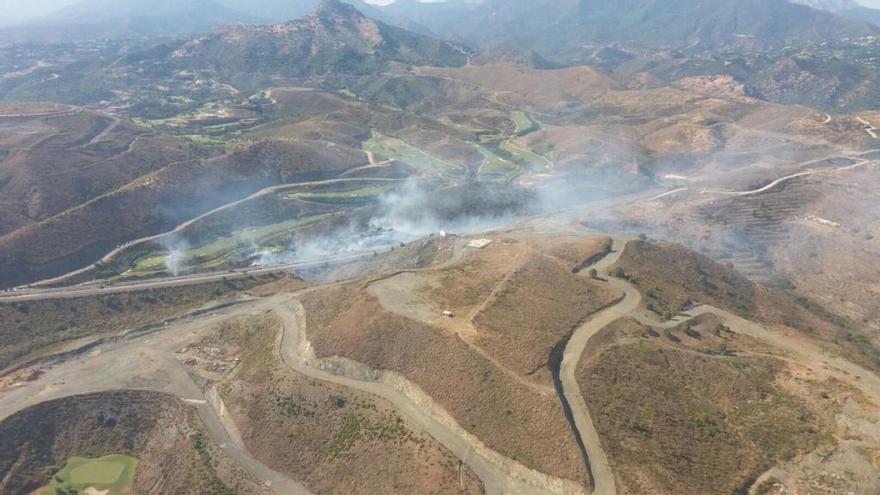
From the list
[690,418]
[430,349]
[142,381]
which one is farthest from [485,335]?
[142,381]

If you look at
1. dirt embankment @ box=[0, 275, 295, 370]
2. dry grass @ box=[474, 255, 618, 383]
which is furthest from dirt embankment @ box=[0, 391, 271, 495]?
dry grass @ box=[474, 255, 618, 383]

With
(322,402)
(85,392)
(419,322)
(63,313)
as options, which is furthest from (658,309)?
(63,313)

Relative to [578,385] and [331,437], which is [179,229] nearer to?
[331,437]

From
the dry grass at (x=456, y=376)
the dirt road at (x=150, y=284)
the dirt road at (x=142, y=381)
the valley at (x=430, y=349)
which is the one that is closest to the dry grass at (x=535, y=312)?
the valley at (x=430, y=349)

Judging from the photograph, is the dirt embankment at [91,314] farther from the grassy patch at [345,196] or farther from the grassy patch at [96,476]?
the grassy patch at [345,196]

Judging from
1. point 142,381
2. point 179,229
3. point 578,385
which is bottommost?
point 179,229

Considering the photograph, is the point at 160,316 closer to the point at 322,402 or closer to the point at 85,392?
the point at 85,392
